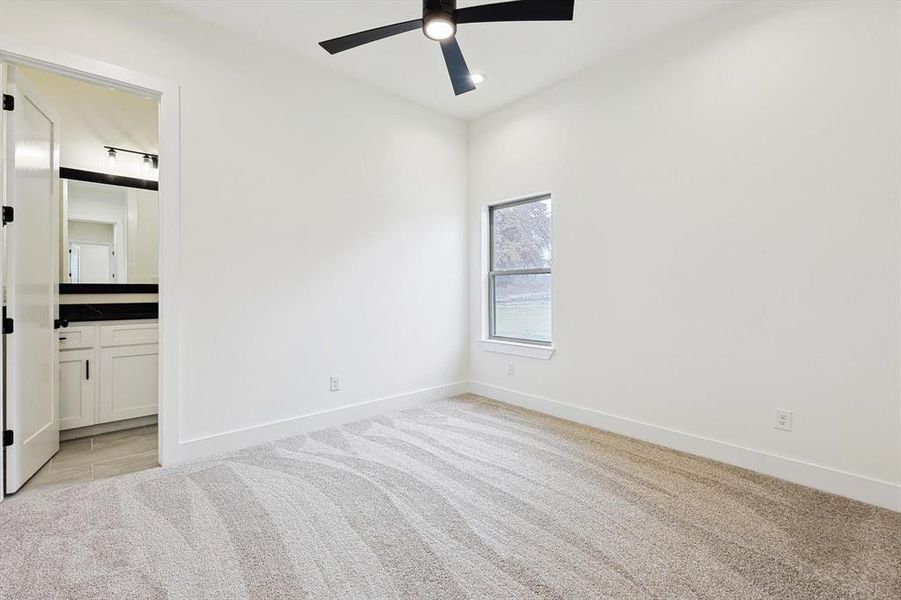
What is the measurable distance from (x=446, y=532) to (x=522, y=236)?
9.34 feet

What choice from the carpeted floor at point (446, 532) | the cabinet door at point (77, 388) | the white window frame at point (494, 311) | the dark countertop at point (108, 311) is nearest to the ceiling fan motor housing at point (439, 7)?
the white window frame at point (494, 311)

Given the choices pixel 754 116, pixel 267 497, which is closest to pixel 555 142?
pixel 754 116

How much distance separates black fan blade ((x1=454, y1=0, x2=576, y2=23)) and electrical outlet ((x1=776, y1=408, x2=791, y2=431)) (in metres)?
2.44

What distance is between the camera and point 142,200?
388 centimetres

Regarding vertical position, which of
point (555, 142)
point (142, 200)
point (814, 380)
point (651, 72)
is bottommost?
point (814, 380)

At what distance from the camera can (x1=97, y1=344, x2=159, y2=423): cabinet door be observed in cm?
345

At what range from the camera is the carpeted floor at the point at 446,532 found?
1639 mm

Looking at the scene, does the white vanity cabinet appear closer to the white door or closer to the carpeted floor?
the white door

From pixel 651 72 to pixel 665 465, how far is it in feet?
8.81

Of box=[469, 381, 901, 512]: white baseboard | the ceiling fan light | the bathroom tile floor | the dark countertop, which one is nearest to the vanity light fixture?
the dark countertop

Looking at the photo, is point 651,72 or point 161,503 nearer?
point 161,503

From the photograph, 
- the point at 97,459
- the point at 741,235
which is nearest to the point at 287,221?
the point at 97,459

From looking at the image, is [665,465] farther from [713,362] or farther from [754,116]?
[754,116]

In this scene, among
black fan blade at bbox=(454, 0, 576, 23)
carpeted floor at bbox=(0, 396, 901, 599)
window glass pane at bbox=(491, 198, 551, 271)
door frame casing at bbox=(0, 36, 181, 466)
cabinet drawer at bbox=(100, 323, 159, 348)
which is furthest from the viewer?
window glass pane at bbox=(491, 198, 551, 271)
